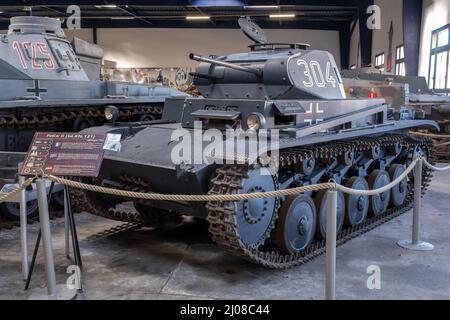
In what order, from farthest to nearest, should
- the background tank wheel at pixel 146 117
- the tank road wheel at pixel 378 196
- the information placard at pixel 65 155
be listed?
the background tank wheel at pixel 146 117, the tank road wheel at pixel 378 196, the information placard at pixel 65 155

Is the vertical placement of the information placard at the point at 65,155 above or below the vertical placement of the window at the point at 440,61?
below

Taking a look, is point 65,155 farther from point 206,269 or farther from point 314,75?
point 314,75

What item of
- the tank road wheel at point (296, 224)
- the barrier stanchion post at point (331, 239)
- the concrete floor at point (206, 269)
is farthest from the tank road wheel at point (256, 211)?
the barrier stanchion post at point (331, 239)

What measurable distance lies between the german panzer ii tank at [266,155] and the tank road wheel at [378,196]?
2 centimetres

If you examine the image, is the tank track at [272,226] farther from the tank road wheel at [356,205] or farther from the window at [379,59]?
the window at [379,59]

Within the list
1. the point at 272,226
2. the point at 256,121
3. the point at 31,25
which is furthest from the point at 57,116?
the point at 272,226

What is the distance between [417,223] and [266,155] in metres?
2.38

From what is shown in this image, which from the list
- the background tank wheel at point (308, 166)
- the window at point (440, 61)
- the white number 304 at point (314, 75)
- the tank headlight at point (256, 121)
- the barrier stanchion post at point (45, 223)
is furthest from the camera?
the window at point (440, 61)

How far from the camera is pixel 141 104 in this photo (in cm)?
969

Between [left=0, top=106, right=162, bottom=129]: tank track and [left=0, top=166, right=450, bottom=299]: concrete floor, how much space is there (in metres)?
1.83

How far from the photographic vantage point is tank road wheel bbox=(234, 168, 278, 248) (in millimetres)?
4625

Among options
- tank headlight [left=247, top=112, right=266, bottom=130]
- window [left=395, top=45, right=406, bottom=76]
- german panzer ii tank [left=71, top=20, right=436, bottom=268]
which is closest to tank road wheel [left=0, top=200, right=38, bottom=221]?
german panzer ii tank [left=71, top=20, right=436, bottom=268]

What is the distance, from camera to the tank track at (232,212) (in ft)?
14.8

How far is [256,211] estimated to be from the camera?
4.86 m
